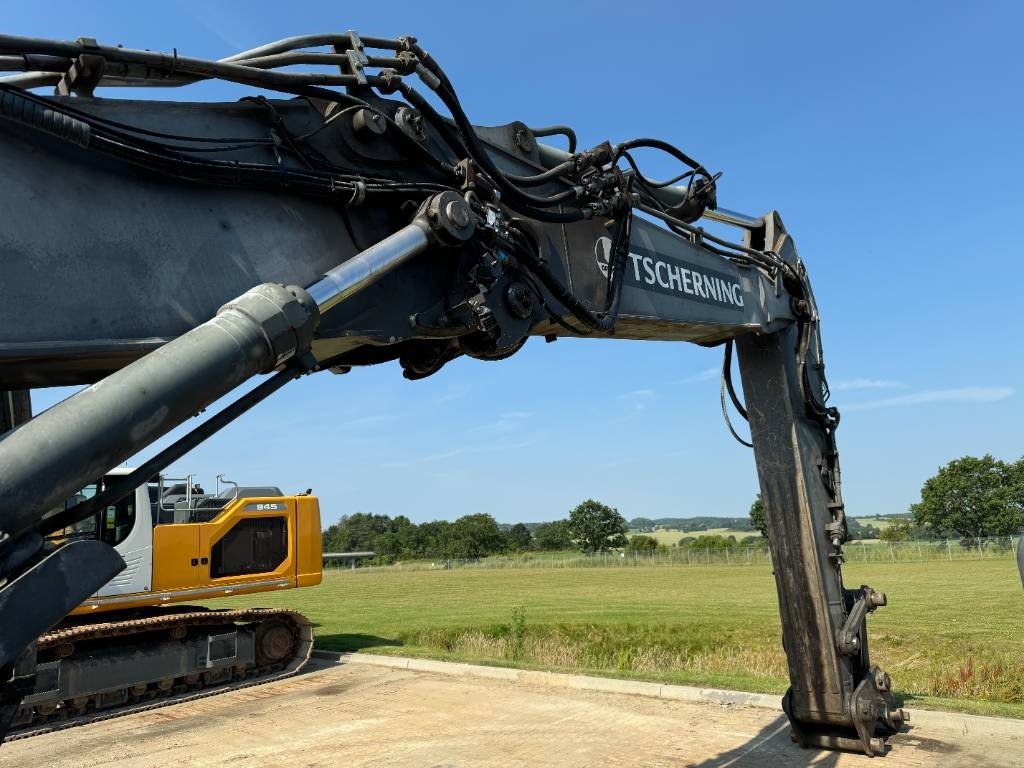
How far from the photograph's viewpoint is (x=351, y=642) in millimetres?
15727

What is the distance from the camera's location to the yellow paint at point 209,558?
1141 centimetres

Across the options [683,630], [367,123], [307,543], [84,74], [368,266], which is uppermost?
[367,123]

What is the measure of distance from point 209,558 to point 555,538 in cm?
10679

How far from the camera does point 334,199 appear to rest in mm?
3633

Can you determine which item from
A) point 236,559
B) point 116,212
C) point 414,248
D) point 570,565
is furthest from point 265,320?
point 570,565

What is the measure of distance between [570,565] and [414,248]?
55553 millimetres

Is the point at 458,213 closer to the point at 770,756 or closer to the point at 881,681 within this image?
the point at 881,681

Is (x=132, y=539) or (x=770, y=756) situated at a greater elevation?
(x=132, y=539)

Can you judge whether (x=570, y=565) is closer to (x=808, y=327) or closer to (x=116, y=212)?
(x=808, y=327)

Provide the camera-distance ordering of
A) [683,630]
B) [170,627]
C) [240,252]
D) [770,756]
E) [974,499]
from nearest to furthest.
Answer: [240,252] → [770,756] → [170,627] → [683,630] → [974,499]

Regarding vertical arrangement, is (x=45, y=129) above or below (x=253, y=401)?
above

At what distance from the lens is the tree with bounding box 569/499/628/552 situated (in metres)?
112

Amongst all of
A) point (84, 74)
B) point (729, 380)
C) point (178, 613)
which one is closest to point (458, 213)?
point (84, 74)

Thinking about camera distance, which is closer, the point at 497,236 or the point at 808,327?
the point at 497,236
